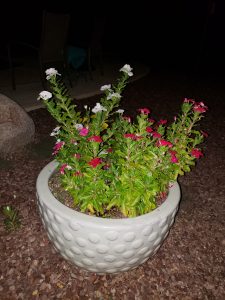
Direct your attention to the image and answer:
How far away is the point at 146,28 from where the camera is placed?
1434 centimetres

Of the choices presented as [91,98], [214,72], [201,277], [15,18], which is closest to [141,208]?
[201,277]

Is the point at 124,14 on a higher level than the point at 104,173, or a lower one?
lower

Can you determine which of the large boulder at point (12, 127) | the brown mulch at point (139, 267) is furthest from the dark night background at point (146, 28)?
the brown mulch at point (139, 267)

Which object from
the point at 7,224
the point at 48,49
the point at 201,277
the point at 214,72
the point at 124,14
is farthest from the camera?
the point at 124,14

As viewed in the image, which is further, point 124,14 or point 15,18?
point 124,14

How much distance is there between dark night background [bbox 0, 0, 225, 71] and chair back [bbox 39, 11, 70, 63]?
14.9ft

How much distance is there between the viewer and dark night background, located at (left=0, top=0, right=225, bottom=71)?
11172mm

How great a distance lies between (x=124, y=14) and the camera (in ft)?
45.0

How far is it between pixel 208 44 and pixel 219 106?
1010cm

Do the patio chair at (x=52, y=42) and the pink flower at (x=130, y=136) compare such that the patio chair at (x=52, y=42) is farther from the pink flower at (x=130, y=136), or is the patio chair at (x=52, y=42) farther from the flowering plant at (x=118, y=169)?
the pink flower at (x=130, y=136)

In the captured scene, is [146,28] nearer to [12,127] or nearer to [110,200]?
[12,127]

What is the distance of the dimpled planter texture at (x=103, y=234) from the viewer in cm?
188

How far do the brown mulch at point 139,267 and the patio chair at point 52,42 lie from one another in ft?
7.99

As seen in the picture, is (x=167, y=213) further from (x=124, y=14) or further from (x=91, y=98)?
(x=124, y=14)
